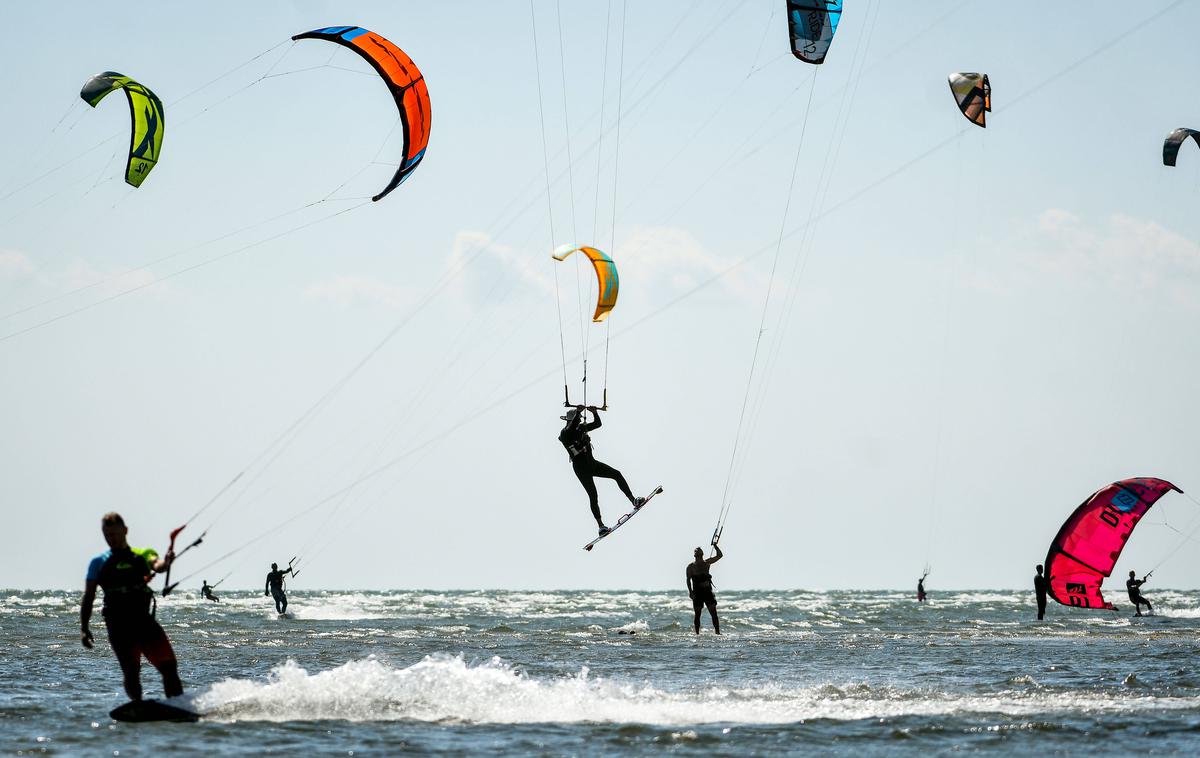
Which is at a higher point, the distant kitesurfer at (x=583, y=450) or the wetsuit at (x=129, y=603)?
the distant kitesurfer at (x=583, y=450)

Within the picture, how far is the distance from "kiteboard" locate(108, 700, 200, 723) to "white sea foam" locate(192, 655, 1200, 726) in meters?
0.25

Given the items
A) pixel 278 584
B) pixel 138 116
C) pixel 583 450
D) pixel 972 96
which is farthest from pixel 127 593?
pixel 278 584

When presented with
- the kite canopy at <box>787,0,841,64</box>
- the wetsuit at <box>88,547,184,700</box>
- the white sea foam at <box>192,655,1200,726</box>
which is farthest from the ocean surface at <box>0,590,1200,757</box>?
the kite canopy at <box>787,0,841,64</box>

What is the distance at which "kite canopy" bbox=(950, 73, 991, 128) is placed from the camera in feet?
A: 53.3

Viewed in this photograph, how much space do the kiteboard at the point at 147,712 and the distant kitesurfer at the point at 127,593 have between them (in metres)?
0.09

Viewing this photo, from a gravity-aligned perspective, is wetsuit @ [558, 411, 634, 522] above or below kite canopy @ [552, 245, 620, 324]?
below

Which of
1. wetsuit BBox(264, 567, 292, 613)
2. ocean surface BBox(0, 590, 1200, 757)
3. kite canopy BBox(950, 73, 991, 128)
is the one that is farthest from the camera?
wetsuit BBox(264, 567, 292, 613)

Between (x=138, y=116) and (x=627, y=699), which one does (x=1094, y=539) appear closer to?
(x=627, y=699)

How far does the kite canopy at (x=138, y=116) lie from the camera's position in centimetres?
1642

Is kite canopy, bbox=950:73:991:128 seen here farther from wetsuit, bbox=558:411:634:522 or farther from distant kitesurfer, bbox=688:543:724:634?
distant kitesurfer, bbox=688:543:724:634

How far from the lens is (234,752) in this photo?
7.57 metres

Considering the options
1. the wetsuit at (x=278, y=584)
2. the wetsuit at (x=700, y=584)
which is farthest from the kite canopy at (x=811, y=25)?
the wetsuit at (x=278, y=584)

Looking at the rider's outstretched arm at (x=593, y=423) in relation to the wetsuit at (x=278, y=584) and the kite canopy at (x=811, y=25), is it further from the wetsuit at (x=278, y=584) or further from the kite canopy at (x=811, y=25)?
the wetsuit at (x=278, y=584)

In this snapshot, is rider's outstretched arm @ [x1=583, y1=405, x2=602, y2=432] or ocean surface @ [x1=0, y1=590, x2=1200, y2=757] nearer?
ocean surface @ [x1=0, y1=590, x2=1200, y2=757]
